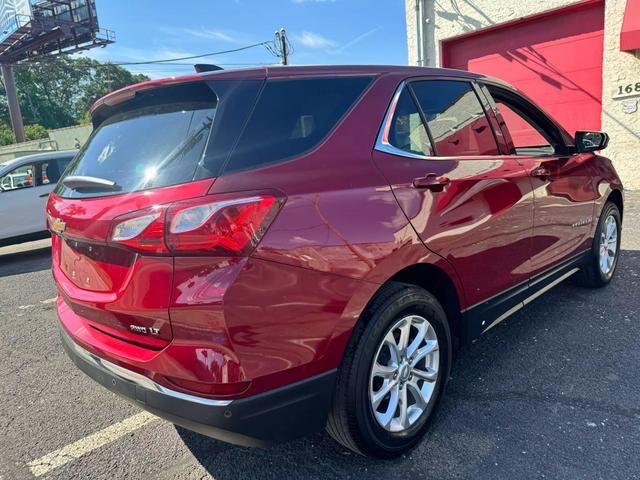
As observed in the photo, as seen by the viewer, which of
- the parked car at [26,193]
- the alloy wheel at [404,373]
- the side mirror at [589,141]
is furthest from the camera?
the parked car at [26,193]

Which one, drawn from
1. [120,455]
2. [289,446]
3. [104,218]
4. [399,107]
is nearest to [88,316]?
[104,218]

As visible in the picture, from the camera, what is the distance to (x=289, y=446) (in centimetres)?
239

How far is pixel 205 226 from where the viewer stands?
1643mm

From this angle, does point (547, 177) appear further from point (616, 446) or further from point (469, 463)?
point (469, 463)

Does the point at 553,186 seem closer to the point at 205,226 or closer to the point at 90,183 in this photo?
the point at 205,226

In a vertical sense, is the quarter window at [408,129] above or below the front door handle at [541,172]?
above

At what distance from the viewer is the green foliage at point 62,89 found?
6381 centimetres

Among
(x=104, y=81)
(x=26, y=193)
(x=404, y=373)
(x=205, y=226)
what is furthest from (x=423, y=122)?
(x=104, y=81)

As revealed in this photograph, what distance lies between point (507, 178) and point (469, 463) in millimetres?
1570

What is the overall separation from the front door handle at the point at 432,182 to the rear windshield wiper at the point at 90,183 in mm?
1304

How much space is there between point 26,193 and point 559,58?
10589mm

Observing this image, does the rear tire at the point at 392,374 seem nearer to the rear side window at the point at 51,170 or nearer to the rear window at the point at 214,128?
the rear window at the point at 214,128

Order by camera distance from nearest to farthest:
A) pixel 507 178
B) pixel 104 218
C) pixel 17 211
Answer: pixel 104 218, pixel 507 178, pixel 17 211

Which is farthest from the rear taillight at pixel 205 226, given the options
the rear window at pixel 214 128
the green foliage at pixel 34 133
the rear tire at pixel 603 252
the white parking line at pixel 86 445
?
the green foliage at pixel 34 133
